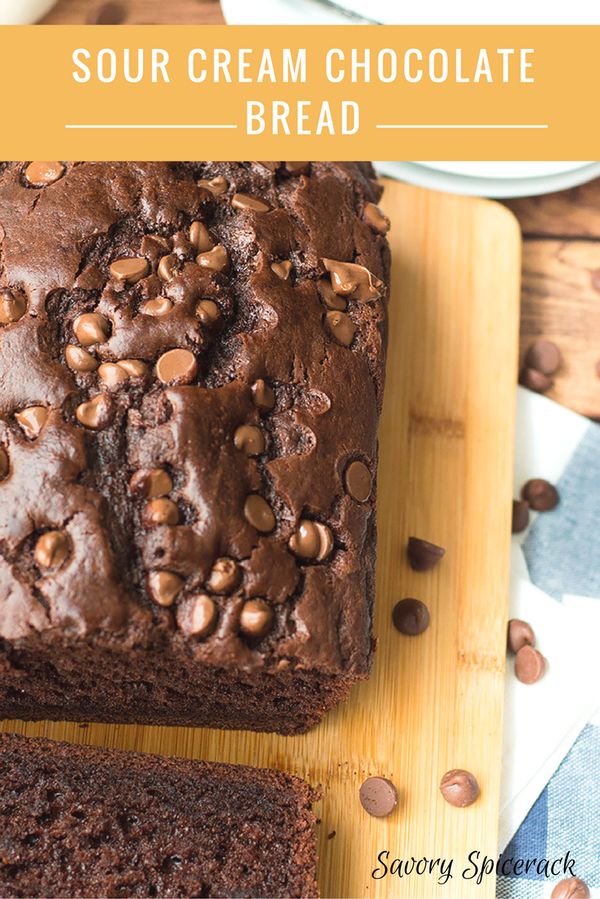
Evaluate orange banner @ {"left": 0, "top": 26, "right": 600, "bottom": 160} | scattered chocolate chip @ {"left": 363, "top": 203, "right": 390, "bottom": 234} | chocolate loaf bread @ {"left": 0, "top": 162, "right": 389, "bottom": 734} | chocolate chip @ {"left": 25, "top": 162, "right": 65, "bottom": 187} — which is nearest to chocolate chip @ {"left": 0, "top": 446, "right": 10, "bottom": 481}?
chocolate loaf bread @ {"left": 0, "top": 162, "right": 389, "bottom": 734}

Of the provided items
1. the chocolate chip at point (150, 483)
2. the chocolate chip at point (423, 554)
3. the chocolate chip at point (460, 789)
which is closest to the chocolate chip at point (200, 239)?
the chocolate chip at point (150, 483)

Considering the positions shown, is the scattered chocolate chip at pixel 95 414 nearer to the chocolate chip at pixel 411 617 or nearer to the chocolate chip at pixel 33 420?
the chocolate chip at pixel 33 420

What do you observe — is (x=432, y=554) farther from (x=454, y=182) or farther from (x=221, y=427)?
(x=454, y=182)

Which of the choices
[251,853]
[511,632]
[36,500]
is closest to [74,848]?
[251,853]

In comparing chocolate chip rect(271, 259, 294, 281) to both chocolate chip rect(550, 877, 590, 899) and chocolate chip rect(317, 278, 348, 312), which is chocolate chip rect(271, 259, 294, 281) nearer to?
chocolate chip rect(317, 278, 348, 312)

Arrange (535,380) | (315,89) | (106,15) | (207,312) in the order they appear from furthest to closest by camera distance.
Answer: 1. (106,15)
2. (535,380)
3. (315,89)
4. (207,312)

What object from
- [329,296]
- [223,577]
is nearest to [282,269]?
[329,296]

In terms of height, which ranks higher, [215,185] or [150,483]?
[215,185]

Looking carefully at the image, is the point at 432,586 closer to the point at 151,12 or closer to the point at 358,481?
the point at 358,481
